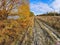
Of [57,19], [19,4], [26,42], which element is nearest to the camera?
[26,42]

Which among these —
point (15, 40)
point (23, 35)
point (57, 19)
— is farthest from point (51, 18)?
point (15, 40)

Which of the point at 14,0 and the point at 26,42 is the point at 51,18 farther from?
the point at 26,42

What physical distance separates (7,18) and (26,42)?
1119 mm

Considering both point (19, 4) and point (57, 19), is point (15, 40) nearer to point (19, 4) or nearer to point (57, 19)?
point (19, 4)

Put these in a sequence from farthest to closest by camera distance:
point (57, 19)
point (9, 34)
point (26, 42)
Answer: point (57, 19) < point (9, 34) < point (26, 42)

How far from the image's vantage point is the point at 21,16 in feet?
26.3

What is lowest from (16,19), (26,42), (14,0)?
(26,42)

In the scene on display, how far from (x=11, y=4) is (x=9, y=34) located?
3.16ft

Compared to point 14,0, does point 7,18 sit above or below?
below

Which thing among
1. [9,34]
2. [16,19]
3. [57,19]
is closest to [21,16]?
[16,19]

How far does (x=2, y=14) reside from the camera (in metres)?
7.78

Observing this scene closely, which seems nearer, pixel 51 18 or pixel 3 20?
pixel 3 20

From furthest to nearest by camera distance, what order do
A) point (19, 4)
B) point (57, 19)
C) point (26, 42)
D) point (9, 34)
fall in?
point (57, 19) → point (19, 4) → point (9, 34) → point (26, 42)

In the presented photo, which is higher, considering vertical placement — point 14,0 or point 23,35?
point 14,0
